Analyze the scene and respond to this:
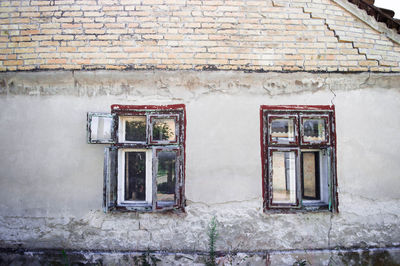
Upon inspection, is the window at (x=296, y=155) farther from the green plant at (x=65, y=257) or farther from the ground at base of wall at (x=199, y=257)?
the green plant at (x=65, y=257)

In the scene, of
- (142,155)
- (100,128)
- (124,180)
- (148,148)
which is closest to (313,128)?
(148,148)

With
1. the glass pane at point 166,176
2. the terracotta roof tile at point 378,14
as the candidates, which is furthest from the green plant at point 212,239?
the terracotta roof tile at point 378,14

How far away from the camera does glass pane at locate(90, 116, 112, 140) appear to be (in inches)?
113

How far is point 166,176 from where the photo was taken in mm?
3062

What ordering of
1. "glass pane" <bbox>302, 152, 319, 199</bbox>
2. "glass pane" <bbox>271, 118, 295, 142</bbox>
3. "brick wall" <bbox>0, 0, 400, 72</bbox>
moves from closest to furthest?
"brick wall" <bbox>0, 0, 400, 72</bbox>, "glass pane" <bbox>271, 118, 295, 142</bbox>, "glass pane" <bbox>302, 152, 319, 199</bbox>

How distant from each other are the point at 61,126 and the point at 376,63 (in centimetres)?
419

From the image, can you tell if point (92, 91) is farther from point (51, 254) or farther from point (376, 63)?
point (376, 63)

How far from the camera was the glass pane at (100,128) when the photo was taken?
9.42ft

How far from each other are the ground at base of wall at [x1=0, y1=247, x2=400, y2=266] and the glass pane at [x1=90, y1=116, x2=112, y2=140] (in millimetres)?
1426

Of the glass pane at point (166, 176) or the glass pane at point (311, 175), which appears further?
the glass pane at point (311, 175)

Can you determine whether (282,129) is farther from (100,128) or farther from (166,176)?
(100,128)

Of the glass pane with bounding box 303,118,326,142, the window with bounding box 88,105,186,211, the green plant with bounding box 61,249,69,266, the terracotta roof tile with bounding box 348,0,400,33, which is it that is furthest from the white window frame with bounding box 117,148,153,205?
the terracotta roof tile with bounding box 348,0,400,33

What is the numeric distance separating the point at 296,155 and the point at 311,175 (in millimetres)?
455

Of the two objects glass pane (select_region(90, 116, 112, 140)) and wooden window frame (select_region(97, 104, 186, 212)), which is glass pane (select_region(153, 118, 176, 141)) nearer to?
A: wooden window frame (select_region(97, 104, 186, 212))
